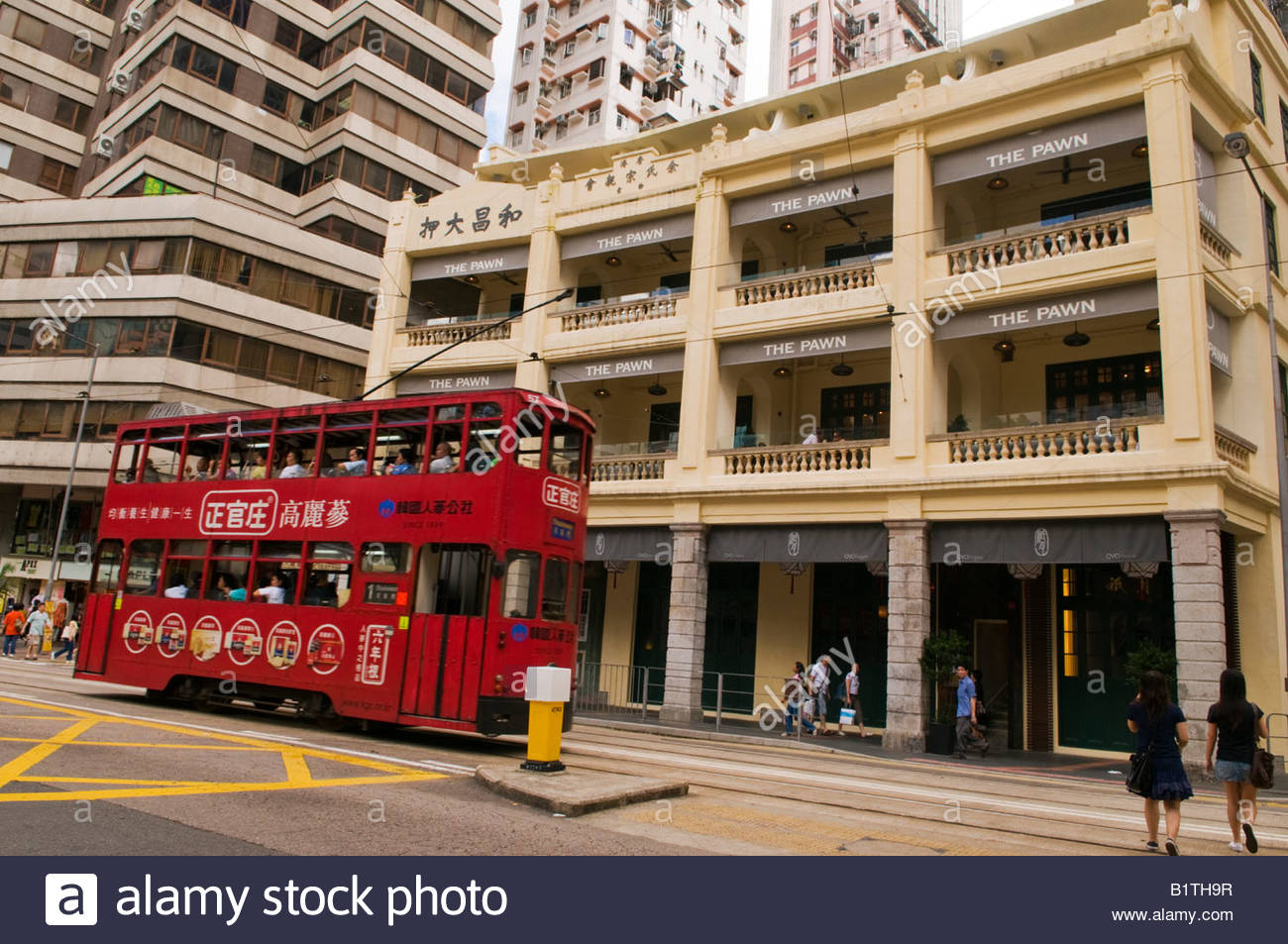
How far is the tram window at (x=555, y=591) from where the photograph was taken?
43.4 feet

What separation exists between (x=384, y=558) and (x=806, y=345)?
1159 centimetres

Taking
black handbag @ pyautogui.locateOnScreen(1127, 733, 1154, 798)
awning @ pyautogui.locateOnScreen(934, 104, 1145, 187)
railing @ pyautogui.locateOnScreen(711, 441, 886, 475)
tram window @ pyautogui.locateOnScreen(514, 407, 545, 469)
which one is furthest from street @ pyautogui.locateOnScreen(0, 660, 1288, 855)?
awning @ pyautogui.locateOnScreen(934, 104, 1145, 187)

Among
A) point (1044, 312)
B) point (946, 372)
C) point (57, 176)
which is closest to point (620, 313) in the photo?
point (946, 372)

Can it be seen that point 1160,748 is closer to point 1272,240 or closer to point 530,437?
point 530,437

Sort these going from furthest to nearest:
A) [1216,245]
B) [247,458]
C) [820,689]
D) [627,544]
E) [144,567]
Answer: [627,544] < [820,689] < [1216,245] < [144,567] < [247,458]

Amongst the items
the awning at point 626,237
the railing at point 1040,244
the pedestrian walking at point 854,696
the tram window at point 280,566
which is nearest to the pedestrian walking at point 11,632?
the tram window at point 280,566

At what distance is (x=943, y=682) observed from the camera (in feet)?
58.8

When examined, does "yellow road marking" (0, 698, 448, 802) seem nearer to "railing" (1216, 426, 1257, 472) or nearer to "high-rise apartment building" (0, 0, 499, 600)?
"railing" (1216, 426, 1257, 472)

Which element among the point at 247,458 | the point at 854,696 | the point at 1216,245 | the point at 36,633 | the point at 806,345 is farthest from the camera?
the point at 36,633

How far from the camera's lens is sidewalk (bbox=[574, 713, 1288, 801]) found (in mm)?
15656

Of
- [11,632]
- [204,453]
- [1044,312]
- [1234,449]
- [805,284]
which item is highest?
[805,284]

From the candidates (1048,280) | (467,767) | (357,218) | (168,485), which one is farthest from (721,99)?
(467,767)

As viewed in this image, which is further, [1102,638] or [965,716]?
[1102,638]

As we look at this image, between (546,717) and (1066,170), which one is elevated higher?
(1066,170)
